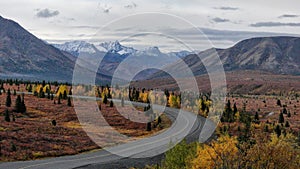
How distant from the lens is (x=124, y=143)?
2071 inches

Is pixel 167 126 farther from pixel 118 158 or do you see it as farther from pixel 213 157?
pixel 213 157

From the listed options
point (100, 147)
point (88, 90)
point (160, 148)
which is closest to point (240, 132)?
point (160, 148)

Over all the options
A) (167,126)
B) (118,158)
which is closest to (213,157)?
(118,158)

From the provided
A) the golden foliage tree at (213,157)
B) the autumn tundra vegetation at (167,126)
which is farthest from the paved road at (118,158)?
the golden foliage tree at (213,157)

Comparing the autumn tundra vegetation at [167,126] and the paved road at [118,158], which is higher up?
the autumn tundra vegetation at [167,126]

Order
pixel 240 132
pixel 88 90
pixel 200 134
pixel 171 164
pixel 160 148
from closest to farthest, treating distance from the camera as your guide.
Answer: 1. pixel 171 164
2. pixel 160 148
3. pixel 200 134
4. pixel 240 132
5. pixel 88 90

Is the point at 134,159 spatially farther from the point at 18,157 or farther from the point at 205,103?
the point at 205,103

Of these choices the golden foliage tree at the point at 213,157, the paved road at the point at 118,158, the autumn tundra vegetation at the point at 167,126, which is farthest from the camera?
the paved road at the point at 118,158

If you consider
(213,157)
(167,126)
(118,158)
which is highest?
(213,157)

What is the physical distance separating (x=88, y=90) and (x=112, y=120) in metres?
59.7

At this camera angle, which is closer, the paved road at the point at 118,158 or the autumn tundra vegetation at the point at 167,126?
the autumn tundra vegetation at the point at 167,126

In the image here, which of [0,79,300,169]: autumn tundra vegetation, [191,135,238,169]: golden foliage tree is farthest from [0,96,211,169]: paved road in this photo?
[191,135,238,169]: golden foliage tree

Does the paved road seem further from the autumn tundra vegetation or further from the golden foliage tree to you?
the golden foliage tree

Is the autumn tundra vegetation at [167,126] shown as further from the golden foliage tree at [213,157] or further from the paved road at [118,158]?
the paved road at [118,158]
